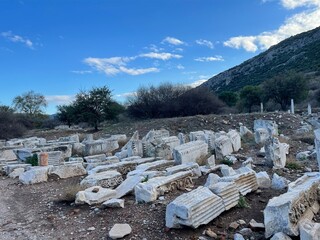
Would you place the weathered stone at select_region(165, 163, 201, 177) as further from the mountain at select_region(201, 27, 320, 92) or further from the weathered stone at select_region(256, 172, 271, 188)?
the mountain at select_region(201, 27, 320, 92)

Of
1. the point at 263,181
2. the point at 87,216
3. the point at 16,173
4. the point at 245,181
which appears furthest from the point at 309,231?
the point at 16,173

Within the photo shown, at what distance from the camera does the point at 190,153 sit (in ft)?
26.3

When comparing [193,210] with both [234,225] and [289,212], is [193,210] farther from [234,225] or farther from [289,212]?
[289,212]

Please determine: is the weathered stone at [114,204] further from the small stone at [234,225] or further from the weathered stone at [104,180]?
the small stone at [234,225]

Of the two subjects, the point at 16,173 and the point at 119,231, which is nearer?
the point at 119,231

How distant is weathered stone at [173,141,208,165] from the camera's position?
Answer: 25.1 ft

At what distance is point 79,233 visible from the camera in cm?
414

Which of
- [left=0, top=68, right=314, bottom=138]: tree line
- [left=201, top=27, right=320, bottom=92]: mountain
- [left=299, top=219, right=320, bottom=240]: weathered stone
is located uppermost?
Result: [left=201, top=27, right=320, bottom=92]: mountain

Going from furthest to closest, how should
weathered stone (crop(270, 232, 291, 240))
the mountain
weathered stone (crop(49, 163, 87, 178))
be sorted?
the mountain, weathered stone (crop(49, 163, 87, 178)), weathered stone (crop(270, 232, 291, 240))

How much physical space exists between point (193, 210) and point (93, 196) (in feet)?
6.84

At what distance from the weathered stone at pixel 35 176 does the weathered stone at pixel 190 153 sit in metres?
3.10

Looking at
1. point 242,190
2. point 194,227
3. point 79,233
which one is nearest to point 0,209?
point 79,233

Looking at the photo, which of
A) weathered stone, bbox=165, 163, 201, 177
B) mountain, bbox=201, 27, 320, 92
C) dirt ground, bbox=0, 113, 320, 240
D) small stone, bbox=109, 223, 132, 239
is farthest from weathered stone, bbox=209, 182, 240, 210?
mountain, bbox=201, 27, 320, 92

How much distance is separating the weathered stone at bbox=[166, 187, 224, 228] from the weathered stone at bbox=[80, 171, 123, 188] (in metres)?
2.59
